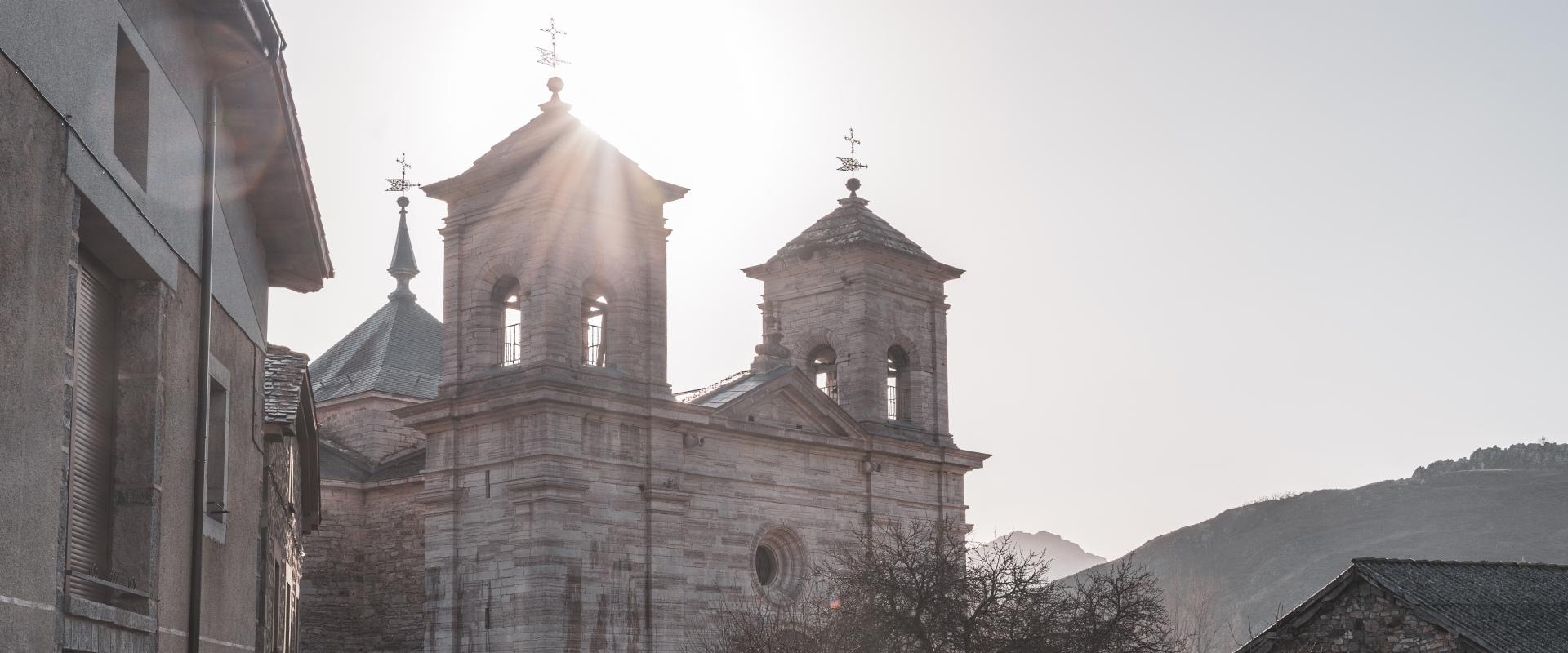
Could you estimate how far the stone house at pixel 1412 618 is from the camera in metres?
21.8

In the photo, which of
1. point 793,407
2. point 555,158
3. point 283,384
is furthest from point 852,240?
point 283,384

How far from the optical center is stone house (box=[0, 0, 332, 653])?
7.29 meters

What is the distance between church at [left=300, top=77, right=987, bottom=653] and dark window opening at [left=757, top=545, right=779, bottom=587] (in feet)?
0.15

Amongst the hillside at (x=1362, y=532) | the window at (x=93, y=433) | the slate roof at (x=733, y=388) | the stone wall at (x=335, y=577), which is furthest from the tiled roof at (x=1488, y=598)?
the hillside at (x=1362, y=532)

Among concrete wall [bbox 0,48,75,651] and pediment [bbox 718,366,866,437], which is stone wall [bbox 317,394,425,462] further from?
concrete wall [bbox 0,48,75,651]

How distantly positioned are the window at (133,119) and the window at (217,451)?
239cm

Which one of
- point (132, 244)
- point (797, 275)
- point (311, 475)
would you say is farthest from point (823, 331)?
point (132, 244)

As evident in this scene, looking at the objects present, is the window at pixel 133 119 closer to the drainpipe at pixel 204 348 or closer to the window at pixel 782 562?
the drainpipe at pixel 204 348

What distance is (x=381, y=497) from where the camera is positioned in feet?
124

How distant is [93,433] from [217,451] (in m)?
2.68

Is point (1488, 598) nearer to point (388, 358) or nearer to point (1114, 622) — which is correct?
point (1114, 622)

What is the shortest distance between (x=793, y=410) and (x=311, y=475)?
12819mm

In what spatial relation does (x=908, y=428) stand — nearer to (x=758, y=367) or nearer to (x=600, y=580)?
(x=758, y=367)

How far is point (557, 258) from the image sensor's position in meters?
31.7
